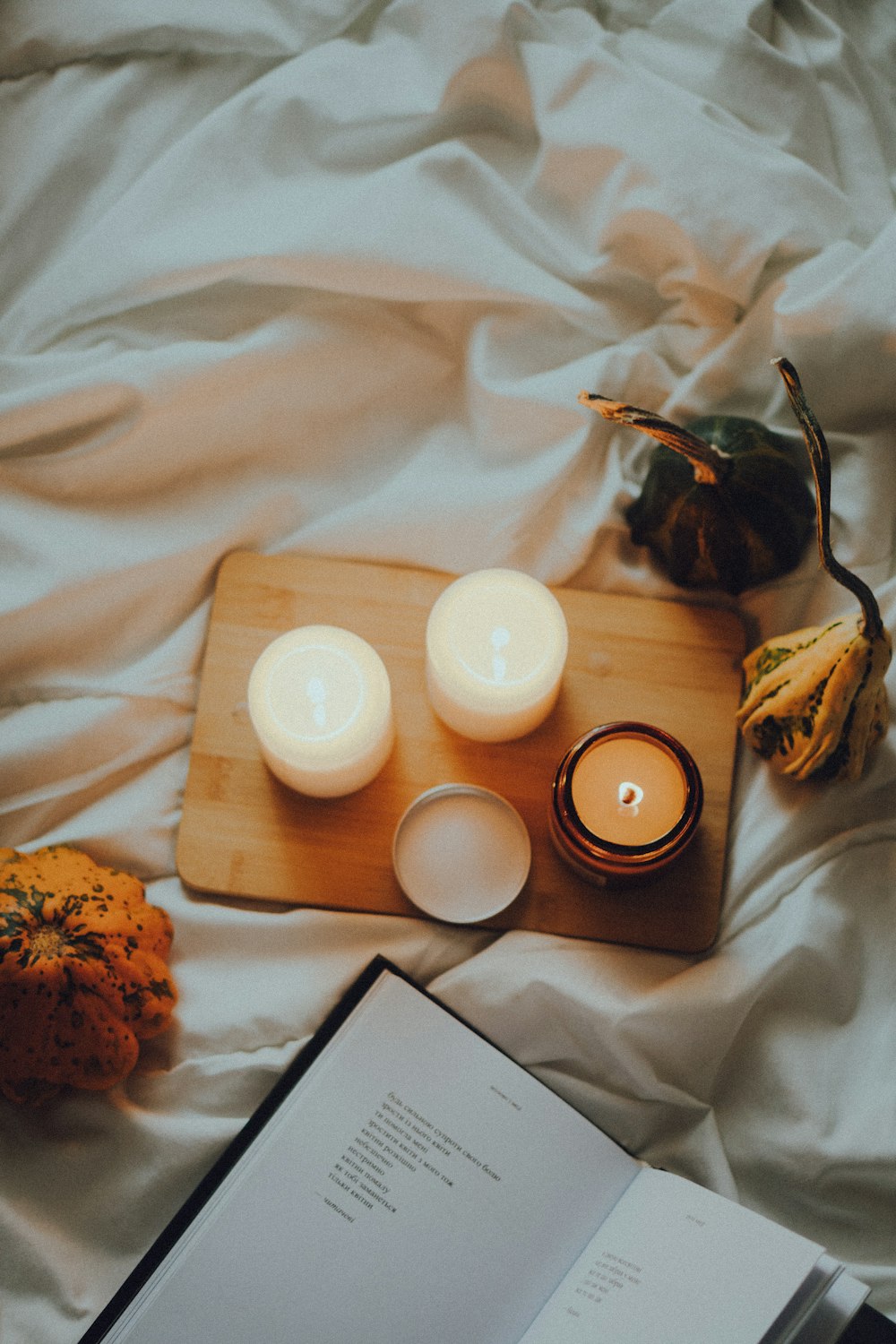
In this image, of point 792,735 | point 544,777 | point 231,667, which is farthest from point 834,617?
point 231,667

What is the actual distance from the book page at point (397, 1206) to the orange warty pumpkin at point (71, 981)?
5.2 inches

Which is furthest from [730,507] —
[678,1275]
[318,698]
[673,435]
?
[678,1275]

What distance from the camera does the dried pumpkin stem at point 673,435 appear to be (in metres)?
0.64

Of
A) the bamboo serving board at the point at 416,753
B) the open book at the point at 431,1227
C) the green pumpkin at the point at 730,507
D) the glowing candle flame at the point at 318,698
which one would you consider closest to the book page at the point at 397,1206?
the open book at the point at 431,1227

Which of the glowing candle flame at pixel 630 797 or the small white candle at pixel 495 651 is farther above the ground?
the small white candle at pixel 495 651

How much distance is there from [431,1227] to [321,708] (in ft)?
1.27

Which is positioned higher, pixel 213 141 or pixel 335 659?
pixel 213 141

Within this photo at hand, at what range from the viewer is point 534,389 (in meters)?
0.90

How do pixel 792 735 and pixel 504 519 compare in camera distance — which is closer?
pixel 792 735

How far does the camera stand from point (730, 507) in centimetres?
81

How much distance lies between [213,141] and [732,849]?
766 millimetres

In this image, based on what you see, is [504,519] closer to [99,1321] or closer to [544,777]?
[544,777]

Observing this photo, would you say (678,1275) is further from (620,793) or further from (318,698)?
(318,698)

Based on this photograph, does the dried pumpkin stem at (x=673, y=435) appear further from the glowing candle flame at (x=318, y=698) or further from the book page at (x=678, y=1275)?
the book page at (x=678, y=1275)
